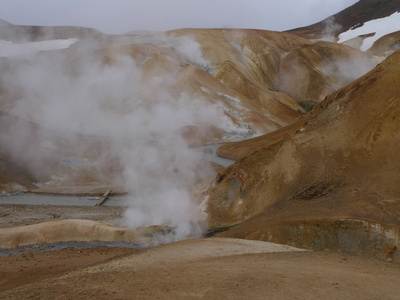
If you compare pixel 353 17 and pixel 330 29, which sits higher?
pixel 353 17

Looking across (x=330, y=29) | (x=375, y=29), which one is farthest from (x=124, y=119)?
(x=330, y=29)

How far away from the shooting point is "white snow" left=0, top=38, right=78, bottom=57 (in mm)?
60531

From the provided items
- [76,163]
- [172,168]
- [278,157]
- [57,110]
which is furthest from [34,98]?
[278,157]

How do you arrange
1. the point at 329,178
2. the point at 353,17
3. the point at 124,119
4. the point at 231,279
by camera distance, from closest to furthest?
1. the point at 231,279
2. the point at 329,178
3. the point at 124,119
4. the point at 353,17

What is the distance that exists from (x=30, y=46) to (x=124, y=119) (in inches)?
1197

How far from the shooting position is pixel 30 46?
6350 cm

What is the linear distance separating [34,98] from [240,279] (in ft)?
145

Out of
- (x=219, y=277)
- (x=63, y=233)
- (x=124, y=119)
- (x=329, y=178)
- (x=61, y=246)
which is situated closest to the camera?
(x=219, y=277)

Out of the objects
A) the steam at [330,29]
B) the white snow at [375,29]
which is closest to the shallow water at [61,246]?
the white snow at [375,29]

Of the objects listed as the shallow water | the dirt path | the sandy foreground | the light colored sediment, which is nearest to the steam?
the light colored sediment

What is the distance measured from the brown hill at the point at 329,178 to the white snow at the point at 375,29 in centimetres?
7779

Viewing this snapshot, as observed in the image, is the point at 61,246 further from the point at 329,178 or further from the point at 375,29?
the point at 375,29

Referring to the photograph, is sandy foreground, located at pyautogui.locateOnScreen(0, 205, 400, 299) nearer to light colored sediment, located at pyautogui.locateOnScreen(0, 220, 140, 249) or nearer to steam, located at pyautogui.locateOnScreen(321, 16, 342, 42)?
light colored sediment, located at pyautogui.locateOnScreen(0, 220, 140, 249)

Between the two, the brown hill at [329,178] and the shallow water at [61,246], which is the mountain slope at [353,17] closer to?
the brown hill at [329,178]
